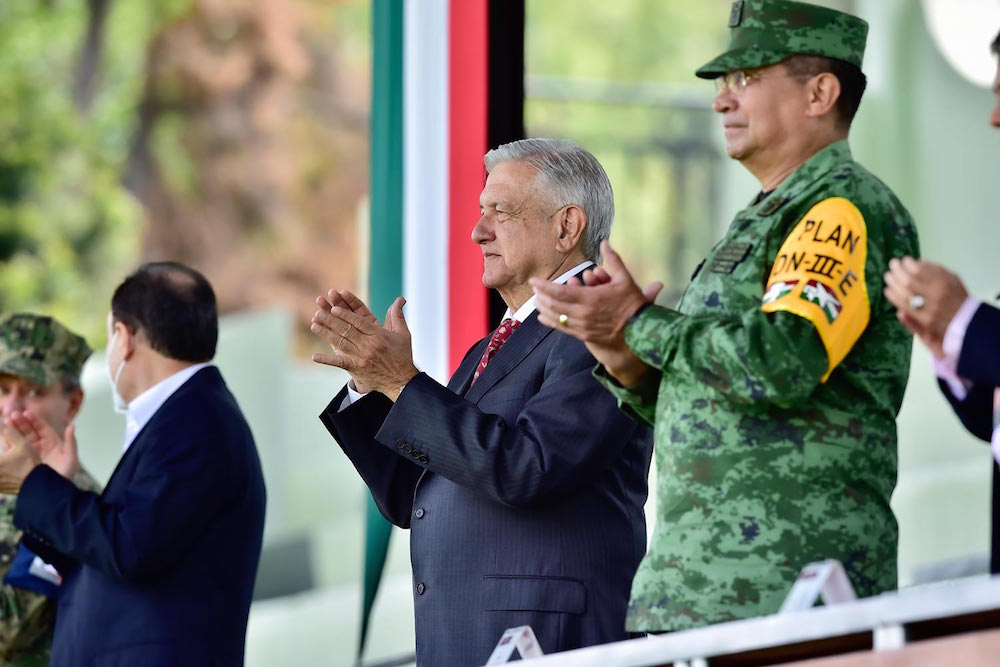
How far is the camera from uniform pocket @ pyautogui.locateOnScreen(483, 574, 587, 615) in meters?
2.93

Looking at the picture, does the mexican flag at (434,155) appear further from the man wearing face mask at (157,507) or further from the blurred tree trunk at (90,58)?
the blurred tree trunk at (90,58)

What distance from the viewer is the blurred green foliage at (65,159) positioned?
1228 cm

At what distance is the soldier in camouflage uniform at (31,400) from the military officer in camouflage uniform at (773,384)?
1.95 m

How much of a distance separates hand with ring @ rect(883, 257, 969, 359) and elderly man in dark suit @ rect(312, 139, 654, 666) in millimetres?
885

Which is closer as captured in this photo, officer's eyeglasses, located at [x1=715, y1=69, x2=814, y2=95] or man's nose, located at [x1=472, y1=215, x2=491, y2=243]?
officer's eyeglasses, located at [x1=715, y1=69, x2=814, y2=95]

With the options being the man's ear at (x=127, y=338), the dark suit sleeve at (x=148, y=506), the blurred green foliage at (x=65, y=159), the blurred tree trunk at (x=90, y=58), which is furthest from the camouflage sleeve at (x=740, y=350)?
the blurred tree trunk at (x=90, y=58)

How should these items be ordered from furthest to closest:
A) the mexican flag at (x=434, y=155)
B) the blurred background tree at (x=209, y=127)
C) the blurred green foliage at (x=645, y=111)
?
the blurred background tree at (x=209, y=127), the blurred green foliage at (x=645, y=111), the mexican flag at (x=434, y=155)

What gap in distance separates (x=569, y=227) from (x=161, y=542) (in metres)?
1.11

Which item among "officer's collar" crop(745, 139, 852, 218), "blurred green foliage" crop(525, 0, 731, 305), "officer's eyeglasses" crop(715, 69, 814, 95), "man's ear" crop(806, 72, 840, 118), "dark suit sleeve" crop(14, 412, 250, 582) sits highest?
"blurred green foliage" crop(525, 0, 731, 305)

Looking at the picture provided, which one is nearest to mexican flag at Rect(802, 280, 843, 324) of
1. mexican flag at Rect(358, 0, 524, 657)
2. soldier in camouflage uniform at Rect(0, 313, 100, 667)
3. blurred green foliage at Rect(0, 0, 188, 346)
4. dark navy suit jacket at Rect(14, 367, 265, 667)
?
dark navy suit jacket at Rect(14, 367, 265, 667)

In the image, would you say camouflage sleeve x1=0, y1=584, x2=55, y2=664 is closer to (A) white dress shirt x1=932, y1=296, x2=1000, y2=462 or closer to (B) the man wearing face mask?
(B) the man wearing face mask

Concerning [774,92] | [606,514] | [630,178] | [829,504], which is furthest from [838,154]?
[630,178]

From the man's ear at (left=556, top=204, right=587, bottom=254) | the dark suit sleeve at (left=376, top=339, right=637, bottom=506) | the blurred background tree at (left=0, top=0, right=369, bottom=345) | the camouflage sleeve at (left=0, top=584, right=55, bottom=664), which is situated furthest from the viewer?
the blurred background tree at (left=0, top=0, right=369, bottom=345)

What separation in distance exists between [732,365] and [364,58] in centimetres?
1148
